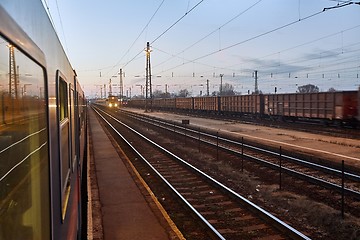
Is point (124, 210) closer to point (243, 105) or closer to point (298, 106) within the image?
point (298, 106)

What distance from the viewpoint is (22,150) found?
1.39 m

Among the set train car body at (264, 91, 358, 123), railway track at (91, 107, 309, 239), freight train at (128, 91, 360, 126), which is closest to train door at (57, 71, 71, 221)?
railway track at (91, 107, 309, 239)

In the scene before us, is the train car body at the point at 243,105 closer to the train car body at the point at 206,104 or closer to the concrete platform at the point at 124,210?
the train car body at the point at 206,104

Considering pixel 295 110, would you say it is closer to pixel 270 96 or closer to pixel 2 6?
pixel 270 96

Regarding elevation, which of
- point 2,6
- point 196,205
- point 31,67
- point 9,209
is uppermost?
point 2,6

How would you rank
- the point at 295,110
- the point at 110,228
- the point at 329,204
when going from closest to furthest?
1. the point at 110,228
2. the point at 329,204
3. the point at 295,110

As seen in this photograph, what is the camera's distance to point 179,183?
10906 millimetres

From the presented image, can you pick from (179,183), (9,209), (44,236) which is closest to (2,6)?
(9,209)

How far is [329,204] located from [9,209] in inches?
325

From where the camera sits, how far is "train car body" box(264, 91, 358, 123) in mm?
23562

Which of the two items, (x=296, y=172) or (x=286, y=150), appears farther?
(x=286, y=150)

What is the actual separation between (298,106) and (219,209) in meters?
23.1

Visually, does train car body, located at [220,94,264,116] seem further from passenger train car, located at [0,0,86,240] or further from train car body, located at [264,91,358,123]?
passenger train car, located at [0,0,86,240]

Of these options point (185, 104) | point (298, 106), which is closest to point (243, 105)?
point (298, 106)
